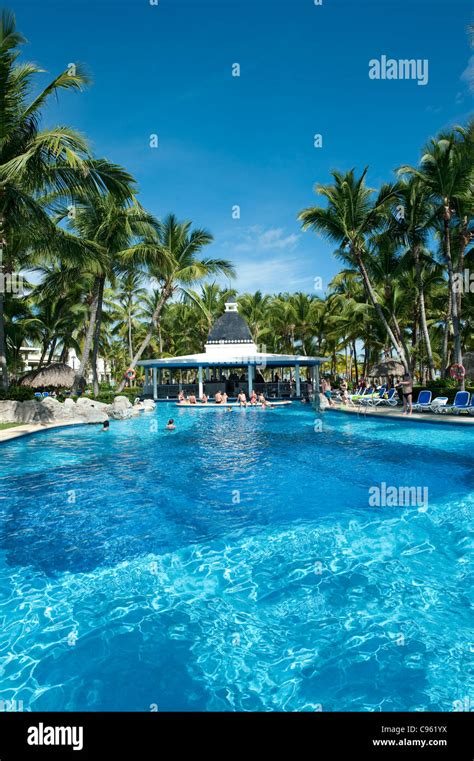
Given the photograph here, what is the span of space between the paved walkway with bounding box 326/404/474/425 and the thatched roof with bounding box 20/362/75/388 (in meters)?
18.5

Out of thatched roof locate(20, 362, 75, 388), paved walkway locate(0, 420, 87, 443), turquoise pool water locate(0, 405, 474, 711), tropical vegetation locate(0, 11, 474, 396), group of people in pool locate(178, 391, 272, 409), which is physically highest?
tropical vegetation locate(0, 11, 474, 396)

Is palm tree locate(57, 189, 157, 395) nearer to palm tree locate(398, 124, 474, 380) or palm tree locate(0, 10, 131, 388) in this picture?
palm tree locate(0, 10, 131, 388)

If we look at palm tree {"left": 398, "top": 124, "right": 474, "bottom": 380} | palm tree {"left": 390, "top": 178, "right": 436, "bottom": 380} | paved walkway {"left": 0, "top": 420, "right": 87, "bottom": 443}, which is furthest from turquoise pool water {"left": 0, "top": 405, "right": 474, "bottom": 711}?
palm tree {"left": 390, "top": 178, "right": 436, "bottom": 380}

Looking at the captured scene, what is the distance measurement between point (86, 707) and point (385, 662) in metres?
2.50

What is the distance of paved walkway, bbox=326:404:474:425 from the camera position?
1506cm

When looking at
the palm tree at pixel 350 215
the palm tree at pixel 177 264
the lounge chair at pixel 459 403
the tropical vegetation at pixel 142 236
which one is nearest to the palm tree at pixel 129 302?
the tropical vegetation at pixel 142 236

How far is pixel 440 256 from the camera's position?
2356cm

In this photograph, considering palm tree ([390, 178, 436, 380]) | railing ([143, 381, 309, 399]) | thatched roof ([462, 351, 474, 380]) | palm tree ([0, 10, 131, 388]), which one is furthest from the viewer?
thatched roof ([462, 351, 474, 380])

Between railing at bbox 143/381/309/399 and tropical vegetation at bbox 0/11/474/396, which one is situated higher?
tropical vegetation at bbox 0/11/474/396

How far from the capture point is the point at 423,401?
60.4 ft

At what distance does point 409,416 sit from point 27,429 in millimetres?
14789

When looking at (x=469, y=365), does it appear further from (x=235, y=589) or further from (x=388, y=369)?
(x=235, y=589)
